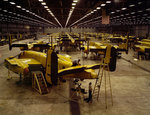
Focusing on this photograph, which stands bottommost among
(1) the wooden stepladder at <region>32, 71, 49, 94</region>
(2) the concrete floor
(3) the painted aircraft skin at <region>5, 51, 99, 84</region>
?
(2) the concrete floor

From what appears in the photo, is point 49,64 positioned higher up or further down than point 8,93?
higher up

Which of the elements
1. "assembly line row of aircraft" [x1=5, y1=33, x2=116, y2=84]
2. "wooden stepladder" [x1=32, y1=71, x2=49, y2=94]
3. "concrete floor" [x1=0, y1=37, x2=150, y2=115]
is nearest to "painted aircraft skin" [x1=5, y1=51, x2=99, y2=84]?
"assembly line row of aircraft" [x1=5, y1=33, x2=116, y2=84]

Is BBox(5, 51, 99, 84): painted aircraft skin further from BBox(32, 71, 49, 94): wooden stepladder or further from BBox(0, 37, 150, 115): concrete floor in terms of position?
BBox(0, 37, 150, 115): concrete floor

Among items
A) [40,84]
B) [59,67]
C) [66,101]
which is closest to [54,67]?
[59,67]

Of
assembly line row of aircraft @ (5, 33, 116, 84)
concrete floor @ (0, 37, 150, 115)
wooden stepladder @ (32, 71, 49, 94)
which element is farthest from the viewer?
wooden stepladder @ (32, 71, 49, 94)

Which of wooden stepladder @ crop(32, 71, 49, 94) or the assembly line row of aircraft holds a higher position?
the assembly line row of aircraft

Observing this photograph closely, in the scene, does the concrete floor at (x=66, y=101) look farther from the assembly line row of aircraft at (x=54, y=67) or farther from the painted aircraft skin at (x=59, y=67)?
the painted aircraft skin at (x=59, y=67)

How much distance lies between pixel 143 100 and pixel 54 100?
715 cm

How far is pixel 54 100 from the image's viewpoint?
11023 mm

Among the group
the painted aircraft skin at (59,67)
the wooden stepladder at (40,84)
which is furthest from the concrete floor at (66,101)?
the painted aircraft skin at (59,67)

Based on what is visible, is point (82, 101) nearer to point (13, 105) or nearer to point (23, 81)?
point (13, 105)

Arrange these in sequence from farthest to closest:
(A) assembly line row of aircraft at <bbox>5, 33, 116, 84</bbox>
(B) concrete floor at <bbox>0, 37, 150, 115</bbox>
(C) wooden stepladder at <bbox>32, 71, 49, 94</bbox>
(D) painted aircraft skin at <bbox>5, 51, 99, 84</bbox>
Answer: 1. (C) wooden stepladder at <bbox>32, 71, 49, 94</bbox>
2. (D) painted aircraft skin at <bbox>5, 51, 99, 84</bbox>
3. (A) assembly line row of aircraft at <bbox>5, 33, 116, 84</bbox>
4. (B) concrete floor at <bbox>0, 37, 150, 115</bbox>

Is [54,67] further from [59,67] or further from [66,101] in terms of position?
[66,101]

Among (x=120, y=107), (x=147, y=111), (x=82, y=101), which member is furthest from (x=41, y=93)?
(x=147, y=111)
